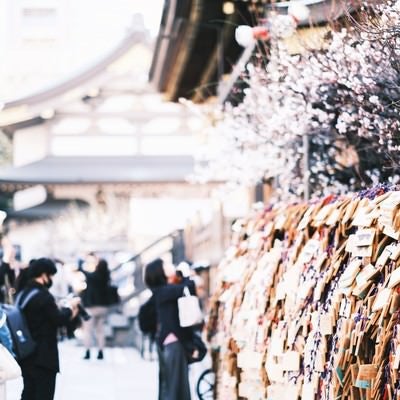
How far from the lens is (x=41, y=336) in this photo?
1052 cm

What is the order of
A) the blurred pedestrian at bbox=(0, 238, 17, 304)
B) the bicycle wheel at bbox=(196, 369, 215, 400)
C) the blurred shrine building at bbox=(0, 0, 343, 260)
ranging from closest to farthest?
1. the bicycle wheel at bbox=(196, 369, 215, 400)
2. the blurred pedestrian at bbox=(0, 238, 17, 304)
3. the blurred shrine building at bbox=(0, 0, 343, 260)

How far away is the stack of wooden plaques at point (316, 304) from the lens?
625 cm

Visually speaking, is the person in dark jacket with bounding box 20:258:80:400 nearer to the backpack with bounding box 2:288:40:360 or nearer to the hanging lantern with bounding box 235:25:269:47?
the backpack with bounding box 2:288:40:360

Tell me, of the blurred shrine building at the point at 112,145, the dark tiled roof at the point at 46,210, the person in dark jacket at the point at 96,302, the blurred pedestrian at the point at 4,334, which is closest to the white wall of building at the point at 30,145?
the blurred shrine building at the point at 112,145

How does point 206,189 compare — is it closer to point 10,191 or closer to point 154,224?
point 154,224

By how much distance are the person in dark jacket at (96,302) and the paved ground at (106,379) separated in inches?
17.1

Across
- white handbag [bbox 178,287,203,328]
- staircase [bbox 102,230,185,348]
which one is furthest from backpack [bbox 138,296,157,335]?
staircase [bbox 102,230,185,348]

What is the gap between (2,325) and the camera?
938cm

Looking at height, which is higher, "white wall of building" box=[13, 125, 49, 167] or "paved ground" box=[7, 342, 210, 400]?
"white wall of building" box=[13, 125, 49, 167]

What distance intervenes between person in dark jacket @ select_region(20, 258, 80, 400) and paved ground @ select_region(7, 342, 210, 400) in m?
3.71

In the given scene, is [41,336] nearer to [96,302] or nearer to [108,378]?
[108,378]

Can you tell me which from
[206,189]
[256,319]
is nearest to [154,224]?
[206,189]

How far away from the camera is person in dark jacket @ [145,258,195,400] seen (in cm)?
1156

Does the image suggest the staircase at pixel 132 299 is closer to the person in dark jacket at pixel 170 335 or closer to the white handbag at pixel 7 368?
the person in dark jacket at pixel 170 335
